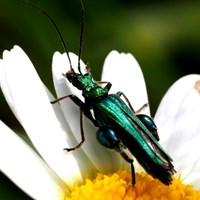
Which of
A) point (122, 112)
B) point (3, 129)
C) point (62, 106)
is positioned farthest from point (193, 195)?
point (3, 129)

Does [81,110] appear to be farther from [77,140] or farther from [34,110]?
[34,110]

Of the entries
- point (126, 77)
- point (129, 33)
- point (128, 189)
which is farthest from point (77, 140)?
point (129, 33)

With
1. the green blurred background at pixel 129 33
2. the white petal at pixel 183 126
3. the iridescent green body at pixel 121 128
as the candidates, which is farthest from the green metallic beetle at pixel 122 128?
the green blurred background at pixel 129 33

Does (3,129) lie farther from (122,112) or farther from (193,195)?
(193,195)

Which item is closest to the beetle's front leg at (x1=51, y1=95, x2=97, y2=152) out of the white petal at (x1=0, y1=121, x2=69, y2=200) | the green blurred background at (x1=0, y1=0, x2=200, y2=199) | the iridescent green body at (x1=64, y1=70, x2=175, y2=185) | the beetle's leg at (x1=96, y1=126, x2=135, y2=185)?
the iridescent green body at (x1=64, y1=70, x2=175, y2=185)

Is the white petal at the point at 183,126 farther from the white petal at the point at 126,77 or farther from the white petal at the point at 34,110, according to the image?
the white petal at the point at 34,110
